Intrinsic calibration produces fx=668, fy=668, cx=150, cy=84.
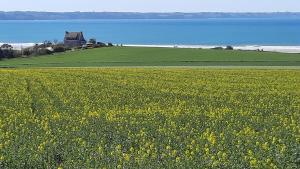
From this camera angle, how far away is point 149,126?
48.4 ft

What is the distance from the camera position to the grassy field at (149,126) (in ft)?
36.5

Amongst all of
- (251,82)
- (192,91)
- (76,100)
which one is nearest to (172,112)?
(76,100)

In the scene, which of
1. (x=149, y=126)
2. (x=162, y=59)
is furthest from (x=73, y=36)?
(x=149, y=126)

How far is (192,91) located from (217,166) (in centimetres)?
1292

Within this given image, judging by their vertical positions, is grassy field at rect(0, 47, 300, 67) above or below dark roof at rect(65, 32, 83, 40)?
below

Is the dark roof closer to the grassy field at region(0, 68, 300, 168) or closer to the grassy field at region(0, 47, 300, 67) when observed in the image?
the grassy field at region(0, 47, 300, 67)

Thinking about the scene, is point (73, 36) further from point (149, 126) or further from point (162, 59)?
point (149, 126)

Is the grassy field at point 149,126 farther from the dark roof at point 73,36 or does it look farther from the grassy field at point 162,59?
the dark roof at point 73,36

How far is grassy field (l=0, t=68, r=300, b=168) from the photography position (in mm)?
11133

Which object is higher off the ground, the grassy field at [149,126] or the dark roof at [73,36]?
the dark roof at [73,36]

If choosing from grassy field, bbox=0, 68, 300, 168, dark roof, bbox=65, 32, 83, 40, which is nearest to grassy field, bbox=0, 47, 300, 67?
grassy field, bbox=0, 68, 300, 168

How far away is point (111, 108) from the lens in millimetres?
18562

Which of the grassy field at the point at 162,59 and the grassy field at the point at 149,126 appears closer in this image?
the grassy field at the point at 149,126

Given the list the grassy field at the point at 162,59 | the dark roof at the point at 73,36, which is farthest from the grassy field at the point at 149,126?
the dark roof at the point at 73,36
